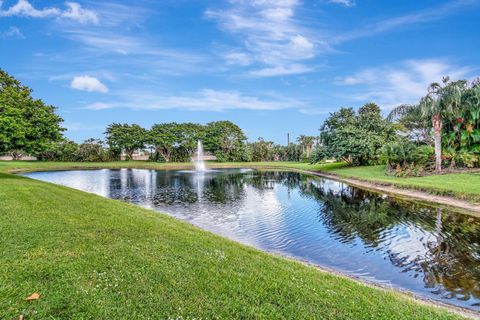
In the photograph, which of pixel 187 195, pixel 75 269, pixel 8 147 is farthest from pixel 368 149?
pixel 75 269

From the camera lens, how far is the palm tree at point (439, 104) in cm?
2803

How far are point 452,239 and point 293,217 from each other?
270 inches

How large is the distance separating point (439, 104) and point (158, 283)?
31162 millimetres

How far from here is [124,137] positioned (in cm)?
7844

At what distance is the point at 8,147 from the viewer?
713 inches

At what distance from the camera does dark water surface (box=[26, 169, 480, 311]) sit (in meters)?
8.22

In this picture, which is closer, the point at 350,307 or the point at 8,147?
the point at 350,307

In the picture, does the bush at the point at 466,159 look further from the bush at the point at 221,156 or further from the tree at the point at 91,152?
the tree at the point at 91,152

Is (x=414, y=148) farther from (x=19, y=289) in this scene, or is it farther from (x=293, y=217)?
(x=19, y=289)

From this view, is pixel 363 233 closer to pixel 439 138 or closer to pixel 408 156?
pixel 439 138

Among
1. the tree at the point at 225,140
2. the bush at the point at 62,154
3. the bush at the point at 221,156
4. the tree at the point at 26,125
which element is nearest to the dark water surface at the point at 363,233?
the tree at the point at 26,125

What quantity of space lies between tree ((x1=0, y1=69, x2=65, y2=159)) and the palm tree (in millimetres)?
30790

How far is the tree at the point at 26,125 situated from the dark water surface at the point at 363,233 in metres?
6.49

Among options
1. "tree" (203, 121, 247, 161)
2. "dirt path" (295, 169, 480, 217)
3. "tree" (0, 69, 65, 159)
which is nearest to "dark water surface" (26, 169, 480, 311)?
"dirt path" (295, 169, 480, 217)
